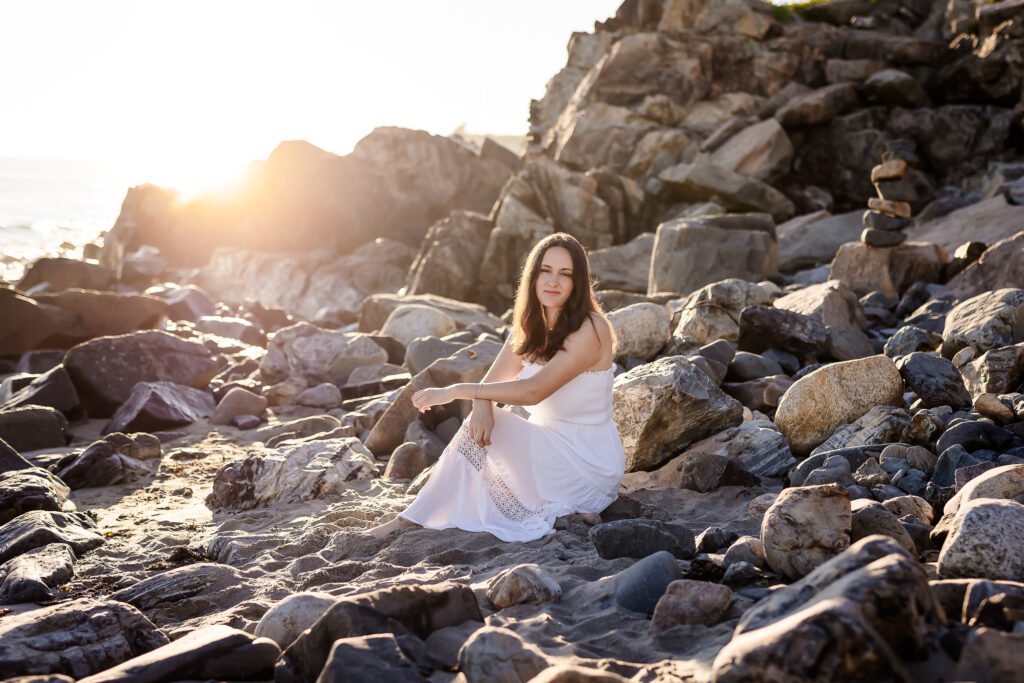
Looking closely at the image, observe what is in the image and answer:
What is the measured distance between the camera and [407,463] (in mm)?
5832

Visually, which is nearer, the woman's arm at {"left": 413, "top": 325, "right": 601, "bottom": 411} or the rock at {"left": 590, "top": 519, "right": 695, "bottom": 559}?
the rock at {"left": 590, "top": 519, "right": 695, "bottom": 559}

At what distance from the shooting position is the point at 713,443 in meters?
5.63

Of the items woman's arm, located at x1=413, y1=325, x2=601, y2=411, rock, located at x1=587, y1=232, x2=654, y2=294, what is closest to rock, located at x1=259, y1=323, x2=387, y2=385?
woman's arm, located at x1=413, y1=325, x2=601, y2=411

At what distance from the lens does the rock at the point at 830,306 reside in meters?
8.67

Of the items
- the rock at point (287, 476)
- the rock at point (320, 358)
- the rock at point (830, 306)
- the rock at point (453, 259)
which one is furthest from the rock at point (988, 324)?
the rock at point (453, 259)

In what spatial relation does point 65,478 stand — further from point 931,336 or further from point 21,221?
point 21,221

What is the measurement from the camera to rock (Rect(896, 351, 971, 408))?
573 centimetres

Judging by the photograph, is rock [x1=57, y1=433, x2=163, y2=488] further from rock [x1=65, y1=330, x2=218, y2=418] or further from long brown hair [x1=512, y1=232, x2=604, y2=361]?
long brown hair [x1=512, y1=232, x2=604, y2=361]

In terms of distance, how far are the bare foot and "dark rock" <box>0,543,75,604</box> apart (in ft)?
5.26

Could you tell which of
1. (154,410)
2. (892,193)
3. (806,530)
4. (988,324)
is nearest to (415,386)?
(154,410)

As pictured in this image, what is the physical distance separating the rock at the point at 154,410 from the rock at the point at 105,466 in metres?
1.19

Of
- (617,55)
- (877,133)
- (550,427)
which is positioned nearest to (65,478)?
(550,427)

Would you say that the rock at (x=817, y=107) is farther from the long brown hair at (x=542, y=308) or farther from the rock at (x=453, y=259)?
the long brown hair at (x=542, y=308)

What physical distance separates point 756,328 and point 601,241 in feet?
38.3
